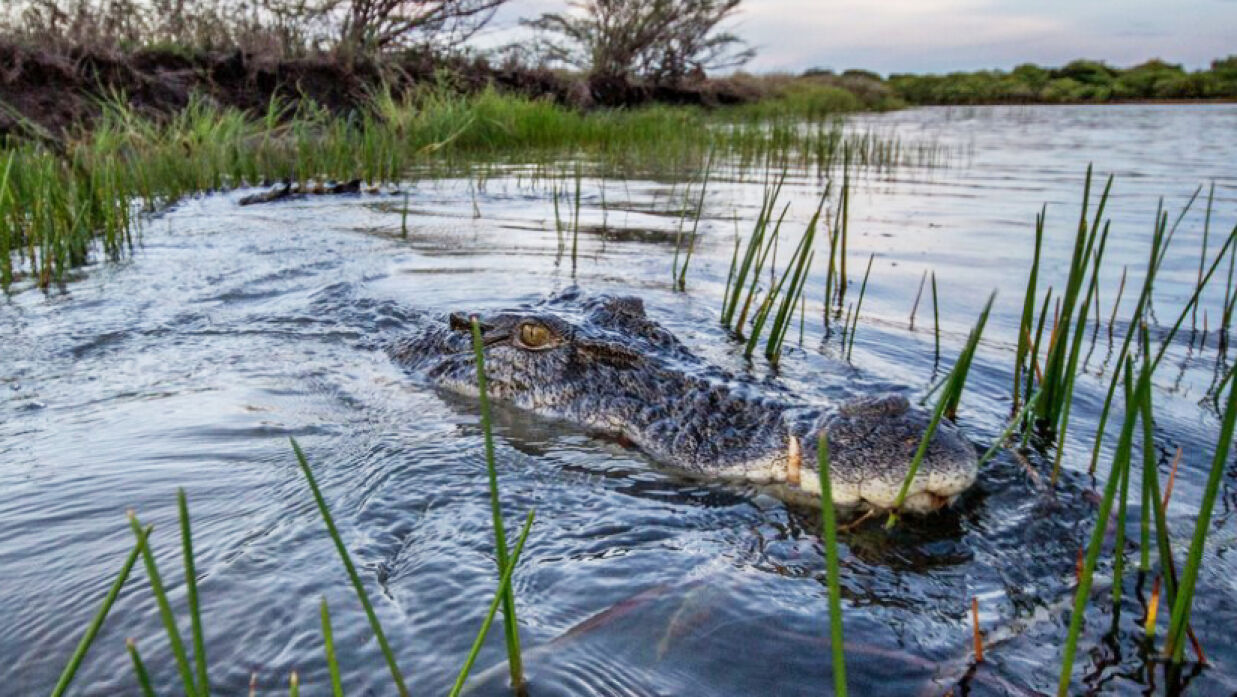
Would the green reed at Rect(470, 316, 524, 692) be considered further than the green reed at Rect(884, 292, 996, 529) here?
No

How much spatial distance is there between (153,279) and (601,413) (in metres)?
3.69

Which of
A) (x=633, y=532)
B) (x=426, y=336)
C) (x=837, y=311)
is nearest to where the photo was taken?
(x=633, y=532)

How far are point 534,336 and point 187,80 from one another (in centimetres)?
1368

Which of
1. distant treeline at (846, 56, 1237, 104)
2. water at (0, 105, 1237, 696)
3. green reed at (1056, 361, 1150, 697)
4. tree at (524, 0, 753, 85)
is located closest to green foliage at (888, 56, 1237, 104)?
Result: distant treeline at (846, 56, 1237, 104)

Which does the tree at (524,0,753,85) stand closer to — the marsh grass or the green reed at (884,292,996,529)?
the marsh grass

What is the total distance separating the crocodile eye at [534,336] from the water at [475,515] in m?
0.30

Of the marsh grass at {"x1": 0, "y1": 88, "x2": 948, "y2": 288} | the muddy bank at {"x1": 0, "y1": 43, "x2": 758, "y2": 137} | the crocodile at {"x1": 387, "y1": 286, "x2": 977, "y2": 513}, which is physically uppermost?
the muddy bank at {"x1": 0, "y1": 43, "x2": 758, "y2": 137}

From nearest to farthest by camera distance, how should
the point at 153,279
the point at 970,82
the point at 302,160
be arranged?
the point at 153,279, the point at 302,160, the point at 970,82

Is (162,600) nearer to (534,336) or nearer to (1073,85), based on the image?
(534,336)

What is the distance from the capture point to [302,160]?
9477mm

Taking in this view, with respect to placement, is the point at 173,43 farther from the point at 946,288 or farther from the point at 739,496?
the point at 739,496

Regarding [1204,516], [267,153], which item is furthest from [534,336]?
[267,153]

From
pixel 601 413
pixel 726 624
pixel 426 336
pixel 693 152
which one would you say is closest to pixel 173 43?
pixel 693 152

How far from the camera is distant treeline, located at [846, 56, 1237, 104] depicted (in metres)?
35.8
